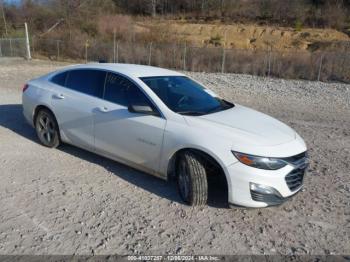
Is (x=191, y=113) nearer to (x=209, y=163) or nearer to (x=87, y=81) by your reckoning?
(x=209, y=163)

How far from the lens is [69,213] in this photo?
3.66 meters

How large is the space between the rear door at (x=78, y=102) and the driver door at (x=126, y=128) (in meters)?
0.16

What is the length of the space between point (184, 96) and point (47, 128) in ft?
8.35

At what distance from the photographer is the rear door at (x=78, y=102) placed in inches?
189

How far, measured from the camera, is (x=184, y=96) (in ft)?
14.7

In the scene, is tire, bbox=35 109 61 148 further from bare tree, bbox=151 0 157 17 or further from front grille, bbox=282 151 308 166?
bare tree, bbox=151 0 157 17

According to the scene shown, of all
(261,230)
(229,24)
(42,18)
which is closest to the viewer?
(261,230)

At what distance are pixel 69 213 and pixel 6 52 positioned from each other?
31.3 meters

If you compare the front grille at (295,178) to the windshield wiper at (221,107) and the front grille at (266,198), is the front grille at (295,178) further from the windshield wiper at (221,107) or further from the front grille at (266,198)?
the windshield wiper at (221,107)

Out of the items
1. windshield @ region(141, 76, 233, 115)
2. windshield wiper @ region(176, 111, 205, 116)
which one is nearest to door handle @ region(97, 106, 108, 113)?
windshield @ region(141, 76, 233, 115)

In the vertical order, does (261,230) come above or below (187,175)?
below

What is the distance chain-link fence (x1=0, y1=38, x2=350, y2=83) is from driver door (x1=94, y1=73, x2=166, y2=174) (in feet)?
47.2

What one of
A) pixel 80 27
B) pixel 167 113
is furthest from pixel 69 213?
pixel 80 27

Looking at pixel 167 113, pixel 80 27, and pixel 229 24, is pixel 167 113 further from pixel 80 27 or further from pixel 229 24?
pixel 229 24
